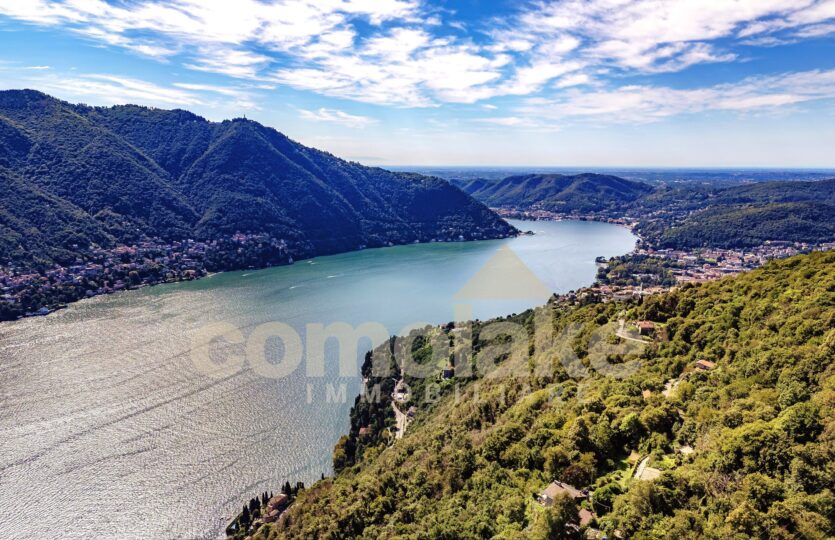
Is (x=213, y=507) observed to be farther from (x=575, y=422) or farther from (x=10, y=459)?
(x=575, y=422)

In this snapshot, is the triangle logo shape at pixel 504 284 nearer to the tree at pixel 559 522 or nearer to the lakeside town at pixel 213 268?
the lakeside town at pixel 213 268

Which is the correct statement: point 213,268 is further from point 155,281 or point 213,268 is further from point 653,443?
point 653,443

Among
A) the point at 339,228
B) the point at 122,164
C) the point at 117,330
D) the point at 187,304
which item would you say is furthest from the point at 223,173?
the point at 117,330

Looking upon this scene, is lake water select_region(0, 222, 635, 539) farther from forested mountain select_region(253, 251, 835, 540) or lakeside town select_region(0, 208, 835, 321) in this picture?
forested mountain select_region(253, 251, 835, 540)

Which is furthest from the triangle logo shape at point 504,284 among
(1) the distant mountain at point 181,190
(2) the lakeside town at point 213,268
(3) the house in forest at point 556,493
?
(3) the house in forest at point 556,493

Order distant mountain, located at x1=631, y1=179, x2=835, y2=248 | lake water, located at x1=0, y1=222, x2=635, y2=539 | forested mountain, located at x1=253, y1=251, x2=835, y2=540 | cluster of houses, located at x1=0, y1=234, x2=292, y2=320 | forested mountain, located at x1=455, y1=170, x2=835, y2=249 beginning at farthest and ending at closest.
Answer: forested mountain, located at x1=455, y1=170, x2=835, y2=249
distant mountain, located at x1=631, y1=179, x2=835, y2=248
cluster of houses, located at x1=0, y1=234, x2=292, y2=320
lake water, located at x1=0, y1=222, x2=635, y2=539
forested mountain, located at x1=253, y1=251, x2=835, y2=540

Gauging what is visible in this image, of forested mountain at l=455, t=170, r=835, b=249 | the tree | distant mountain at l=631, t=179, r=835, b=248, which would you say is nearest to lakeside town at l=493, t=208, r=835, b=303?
distant mountain at l=631, t=179, r=835, b=248
